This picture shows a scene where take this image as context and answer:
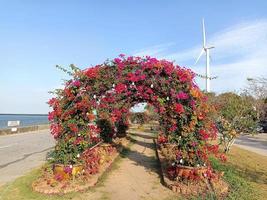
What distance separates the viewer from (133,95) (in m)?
10.7

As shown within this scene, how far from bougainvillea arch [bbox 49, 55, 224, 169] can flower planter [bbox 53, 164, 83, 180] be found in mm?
182

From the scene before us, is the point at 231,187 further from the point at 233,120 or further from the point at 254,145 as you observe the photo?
the point at 254,145

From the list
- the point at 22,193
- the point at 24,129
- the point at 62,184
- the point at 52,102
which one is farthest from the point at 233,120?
the point at 24,129

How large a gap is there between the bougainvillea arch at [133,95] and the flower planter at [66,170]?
0.18m

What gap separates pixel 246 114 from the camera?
18.3 m

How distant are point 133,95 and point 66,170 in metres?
2.91

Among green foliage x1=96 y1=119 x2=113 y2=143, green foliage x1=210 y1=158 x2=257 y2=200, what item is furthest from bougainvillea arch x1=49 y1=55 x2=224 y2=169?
green foliage x1=96 y1=119 x2=113 y2=143

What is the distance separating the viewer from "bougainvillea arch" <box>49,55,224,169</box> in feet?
32.2

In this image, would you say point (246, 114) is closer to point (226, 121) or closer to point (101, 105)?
point (226, 121)

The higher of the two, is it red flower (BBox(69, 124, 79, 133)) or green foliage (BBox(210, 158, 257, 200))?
red flower (BBox(69, 124, 79, 133))

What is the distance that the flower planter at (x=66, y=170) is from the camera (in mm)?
9680

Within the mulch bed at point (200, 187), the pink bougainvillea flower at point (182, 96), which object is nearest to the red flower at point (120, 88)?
the pink bougainvillea flower at point (182, 96)

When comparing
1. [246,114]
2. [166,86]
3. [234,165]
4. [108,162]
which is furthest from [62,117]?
[246,114]

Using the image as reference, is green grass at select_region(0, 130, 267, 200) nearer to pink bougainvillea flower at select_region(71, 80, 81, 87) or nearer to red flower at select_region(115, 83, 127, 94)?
red flower at select_region(115, 83, 127, 94)
